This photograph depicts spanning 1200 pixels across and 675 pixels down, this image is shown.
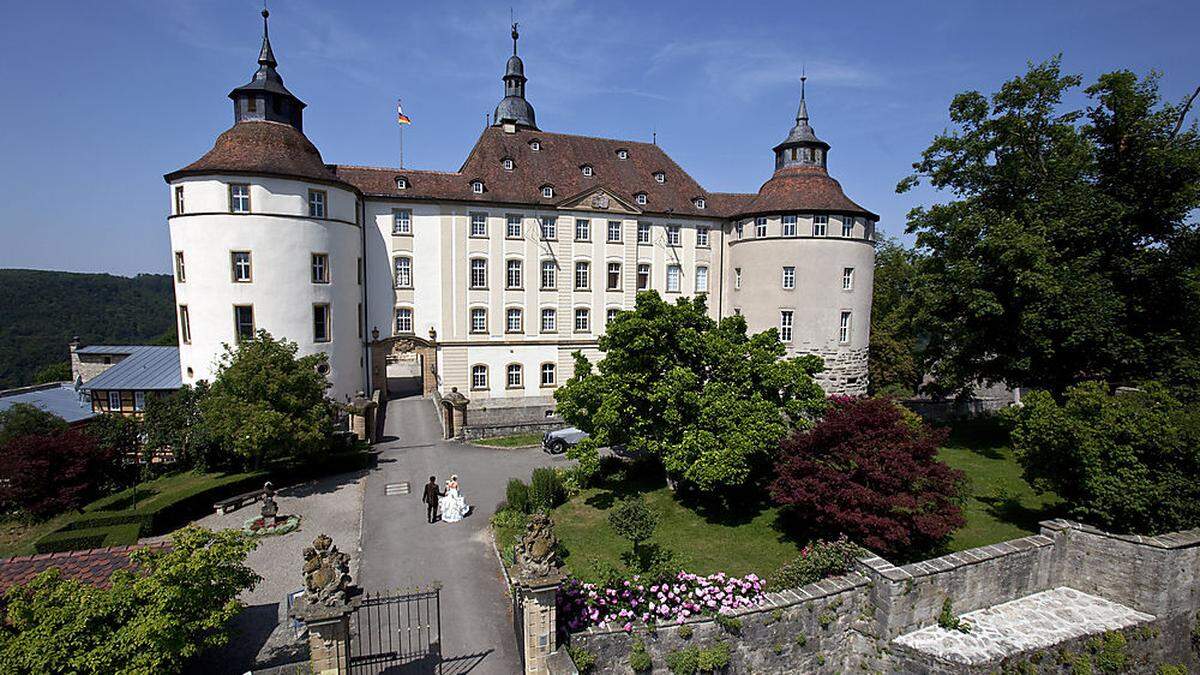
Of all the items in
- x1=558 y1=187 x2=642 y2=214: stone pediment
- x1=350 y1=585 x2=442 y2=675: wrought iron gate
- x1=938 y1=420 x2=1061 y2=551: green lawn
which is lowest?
x1=350 y1=585 x2=442 y2=675: wrought iron gate

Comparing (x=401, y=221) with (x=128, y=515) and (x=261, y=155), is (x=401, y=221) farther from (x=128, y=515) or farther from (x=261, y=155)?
(x=128, y=515)

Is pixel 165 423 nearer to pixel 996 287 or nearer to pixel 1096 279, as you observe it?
pixel 996 287

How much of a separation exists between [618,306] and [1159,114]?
2596 cm

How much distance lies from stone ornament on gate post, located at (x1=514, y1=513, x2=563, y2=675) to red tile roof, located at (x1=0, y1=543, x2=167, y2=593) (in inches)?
279

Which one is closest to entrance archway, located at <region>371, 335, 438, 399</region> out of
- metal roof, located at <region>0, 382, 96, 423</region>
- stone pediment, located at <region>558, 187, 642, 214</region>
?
stone pediment, located at <region>558, 187, 642, 214</region>

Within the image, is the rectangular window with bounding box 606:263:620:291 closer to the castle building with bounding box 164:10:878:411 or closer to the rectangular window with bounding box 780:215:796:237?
the castle building with bounding box 164:10:878:411

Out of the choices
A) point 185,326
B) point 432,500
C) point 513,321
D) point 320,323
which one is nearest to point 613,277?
point 513,321

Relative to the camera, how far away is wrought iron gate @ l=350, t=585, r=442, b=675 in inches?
456

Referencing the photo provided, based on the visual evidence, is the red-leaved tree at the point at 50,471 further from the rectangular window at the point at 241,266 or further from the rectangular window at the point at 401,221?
the rectangular window at the point at 401,221

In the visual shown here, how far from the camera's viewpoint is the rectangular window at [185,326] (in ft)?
89.0

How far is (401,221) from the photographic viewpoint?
33500 millimetres

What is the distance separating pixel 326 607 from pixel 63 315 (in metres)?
120

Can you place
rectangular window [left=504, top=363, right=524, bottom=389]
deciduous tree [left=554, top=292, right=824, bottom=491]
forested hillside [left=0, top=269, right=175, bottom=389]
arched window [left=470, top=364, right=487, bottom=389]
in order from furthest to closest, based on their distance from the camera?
forested hillside [left=0, top=269, right=175, bottom=389], rectangular window [left=504, top=363, right=524, bottom=389], arched window [left=470, top=364, right=487, bottom=389], deciduous tree [left=554, top=292, right=824, bottom=491]

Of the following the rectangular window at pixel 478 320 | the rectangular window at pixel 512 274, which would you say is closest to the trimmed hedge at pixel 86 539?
the rectangular window at pixel 478 320
